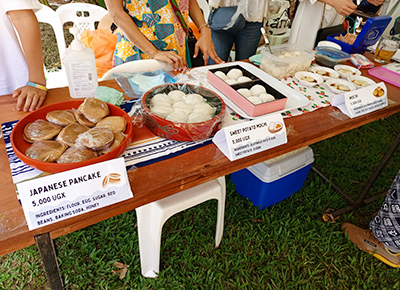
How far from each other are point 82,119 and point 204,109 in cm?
41

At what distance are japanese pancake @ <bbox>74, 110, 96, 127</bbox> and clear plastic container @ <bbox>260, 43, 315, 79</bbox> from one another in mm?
983

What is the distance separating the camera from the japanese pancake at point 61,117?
87cm

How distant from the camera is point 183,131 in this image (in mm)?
942

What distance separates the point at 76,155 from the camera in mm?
750

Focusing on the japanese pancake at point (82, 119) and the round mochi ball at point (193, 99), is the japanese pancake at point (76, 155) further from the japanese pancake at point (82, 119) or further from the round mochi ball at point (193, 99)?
the round mochi ball at point (193, 99)

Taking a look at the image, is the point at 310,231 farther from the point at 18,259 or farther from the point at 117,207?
the point at 18,259

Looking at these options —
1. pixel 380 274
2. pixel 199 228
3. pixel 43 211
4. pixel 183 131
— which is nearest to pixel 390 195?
pixel 380 274

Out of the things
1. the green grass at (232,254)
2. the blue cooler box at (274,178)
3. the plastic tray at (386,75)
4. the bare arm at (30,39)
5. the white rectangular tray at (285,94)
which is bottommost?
the green grass at (232,254)

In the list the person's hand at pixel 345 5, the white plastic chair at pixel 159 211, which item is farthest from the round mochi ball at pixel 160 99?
the person's hand at pixel 345 5

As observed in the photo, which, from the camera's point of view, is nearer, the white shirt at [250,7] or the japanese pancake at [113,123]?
the japanese pancake at [113,123]

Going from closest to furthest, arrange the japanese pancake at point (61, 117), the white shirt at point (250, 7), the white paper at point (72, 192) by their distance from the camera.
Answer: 1. the white paper at point (72, 192)
2. the japanese pancake at point (61, 117)
3. the white shirt at point (250, 7)

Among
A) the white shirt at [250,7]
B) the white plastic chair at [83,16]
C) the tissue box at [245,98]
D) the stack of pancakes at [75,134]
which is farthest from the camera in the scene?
the white plastic chair at [83,16]

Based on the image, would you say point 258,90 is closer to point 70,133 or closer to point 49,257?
point 70,133

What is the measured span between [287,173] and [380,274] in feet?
2.66
